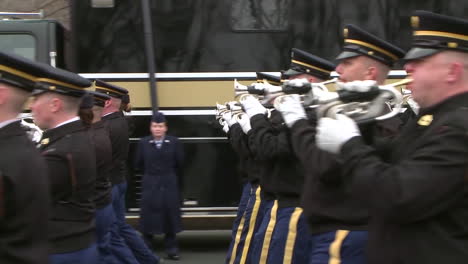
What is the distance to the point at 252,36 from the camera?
859cm

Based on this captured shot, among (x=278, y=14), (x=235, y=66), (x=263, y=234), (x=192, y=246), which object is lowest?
(x=192, y=246)

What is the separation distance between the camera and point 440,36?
2.83 meters

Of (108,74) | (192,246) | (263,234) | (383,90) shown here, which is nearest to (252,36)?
(108,74)

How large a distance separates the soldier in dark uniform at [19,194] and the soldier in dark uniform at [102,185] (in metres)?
2.61

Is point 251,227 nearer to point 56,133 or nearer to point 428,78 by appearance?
point 56,133

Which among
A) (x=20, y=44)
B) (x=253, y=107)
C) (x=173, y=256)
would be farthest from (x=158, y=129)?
(x=253, y=107)

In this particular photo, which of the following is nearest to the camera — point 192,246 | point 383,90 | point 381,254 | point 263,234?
point 381,254

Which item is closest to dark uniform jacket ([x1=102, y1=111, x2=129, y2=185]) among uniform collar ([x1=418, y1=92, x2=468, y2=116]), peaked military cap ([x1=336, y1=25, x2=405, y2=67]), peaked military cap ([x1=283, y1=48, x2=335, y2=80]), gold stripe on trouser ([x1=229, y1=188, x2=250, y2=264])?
gold stripe on trouser ([x1=229, y1=188, x2=250, y2=264])

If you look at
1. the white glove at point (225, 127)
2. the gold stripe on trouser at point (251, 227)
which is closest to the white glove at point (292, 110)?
the gold stripe on trouser at point (251, 227)

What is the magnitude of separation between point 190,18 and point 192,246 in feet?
9.16

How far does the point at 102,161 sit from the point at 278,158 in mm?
1519

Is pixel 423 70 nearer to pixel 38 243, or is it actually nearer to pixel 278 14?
pixel 38 243

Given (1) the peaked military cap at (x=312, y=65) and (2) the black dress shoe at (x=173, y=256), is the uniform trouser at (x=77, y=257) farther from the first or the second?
(2) the black dress shoe at (x=173, y=256)

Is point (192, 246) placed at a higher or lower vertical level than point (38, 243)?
lower
